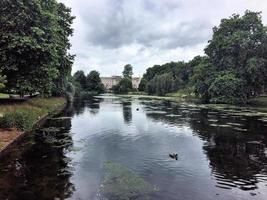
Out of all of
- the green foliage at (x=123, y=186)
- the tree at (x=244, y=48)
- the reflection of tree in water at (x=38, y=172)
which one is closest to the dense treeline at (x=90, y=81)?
the tree at (x=244, y=48)

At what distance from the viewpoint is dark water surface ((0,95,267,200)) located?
13.0 meters

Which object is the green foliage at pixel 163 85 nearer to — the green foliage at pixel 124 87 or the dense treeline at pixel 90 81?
the green foliage at pixel 124 87

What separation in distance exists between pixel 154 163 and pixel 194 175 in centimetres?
279

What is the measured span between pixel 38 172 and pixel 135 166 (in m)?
5.09

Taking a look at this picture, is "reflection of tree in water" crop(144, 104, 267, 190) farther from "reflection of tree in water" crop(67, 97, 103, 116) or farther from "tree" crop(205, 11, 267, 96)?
"tree" crop(205, 11, 267, 96)

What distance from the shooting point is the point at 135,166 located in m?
17.0

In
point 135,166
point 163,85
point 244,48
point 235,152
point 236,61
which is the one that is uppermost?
point 244,48

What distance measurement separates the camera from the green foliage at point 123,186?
12586 mm

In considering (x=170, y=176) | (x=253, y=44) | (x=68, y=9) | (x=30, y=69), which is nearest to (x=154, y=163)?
Result: (x=170, y=176)

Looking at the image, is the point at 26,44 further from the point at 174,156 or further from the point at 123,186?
the point at 123,186

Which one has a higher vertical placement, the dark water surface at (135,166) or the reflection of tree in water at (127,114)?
the reflection of tree in water at (127,114)

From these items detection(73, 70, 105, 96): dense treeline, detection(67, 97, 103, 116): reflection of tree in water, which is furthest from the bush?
detection(73, 70, 105, 96): dense treeline

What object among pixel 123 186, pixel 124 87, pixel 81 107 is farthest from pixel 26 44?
pixel 124 87

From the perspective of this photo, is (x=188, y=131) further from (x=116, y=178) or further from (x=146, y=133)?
(x=116, y=178)
